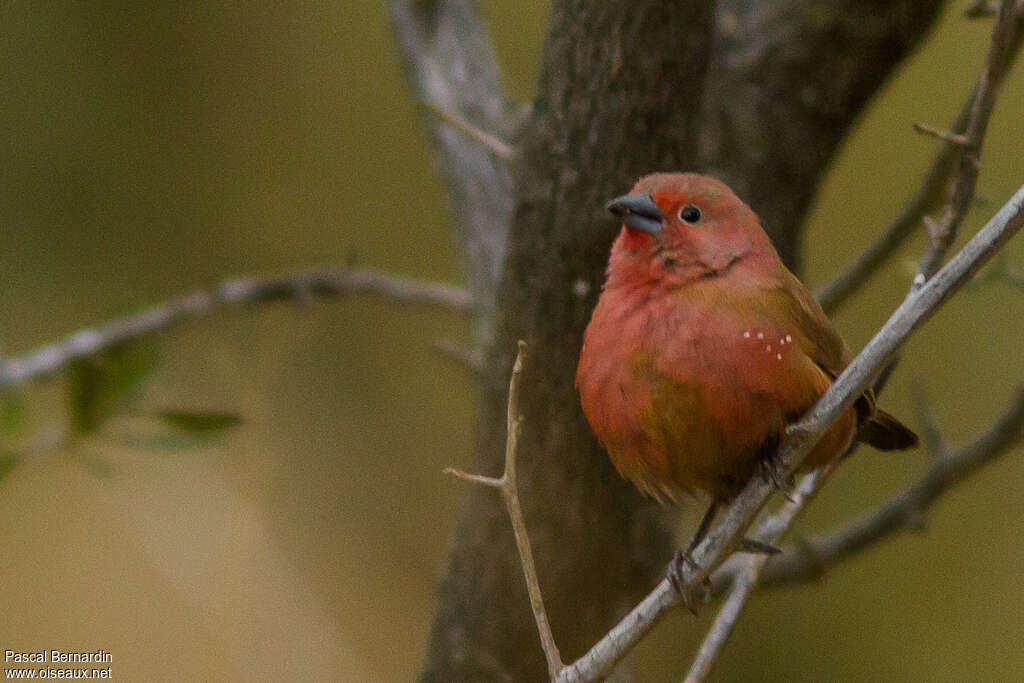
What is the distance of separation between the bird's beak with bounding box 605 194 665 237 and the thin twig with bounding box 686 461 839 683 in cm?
62

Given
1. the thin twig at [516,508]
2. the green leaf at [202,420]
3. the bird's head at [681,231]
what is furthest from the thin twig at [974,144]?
the green leaf at [202,420]

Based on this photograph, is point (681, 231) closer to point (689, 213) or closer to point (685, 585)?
point (689, 213)

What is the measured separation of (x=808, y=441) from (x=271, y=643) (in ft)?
10.4

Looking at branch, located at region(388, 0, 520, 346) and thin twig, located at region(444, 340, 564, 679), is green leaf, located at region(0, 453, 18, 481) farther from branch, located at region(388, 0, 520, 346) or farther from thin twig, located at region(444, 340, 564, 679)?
thin twig, located at region(444, 340, 564, 679)

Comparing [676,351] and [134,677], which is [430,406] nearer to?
[134,677]

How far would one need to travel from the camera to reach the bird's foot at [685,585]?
2.05 metres

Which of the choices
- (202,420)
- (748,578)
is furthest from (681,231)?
(202,420)

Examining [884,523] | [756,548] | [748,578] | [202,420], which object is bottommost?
[884,523]

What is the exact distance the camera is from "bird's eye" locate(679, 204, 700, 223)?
2.42 meters

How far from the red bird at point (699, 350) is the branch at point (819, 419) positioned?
13cm

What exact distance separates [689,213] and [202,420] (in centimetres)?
144

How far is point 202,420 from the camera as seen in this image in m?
3.10

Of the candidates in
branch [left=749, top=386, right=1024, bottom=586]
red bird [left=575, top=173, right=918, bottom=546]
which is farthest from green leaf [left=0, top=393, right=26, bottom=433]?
branch [left=749, top=386, right=1024, bottom=586]

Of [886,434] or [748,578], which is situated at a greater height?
[886,434]
